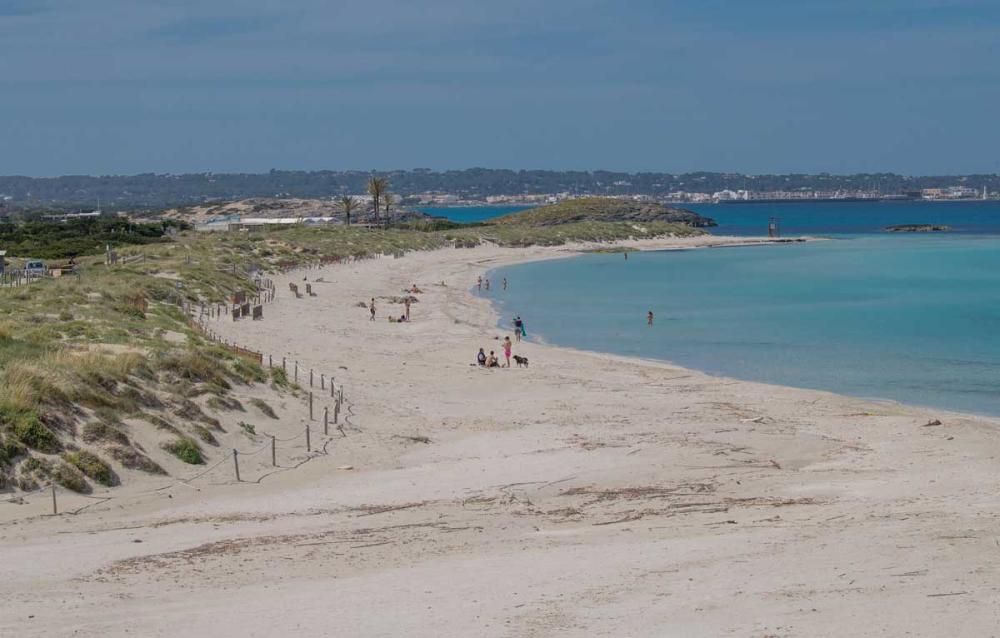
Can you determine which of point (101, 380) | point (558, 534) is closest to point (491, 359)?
point (101, 380)

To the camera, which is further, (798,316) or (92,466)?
(798,316)

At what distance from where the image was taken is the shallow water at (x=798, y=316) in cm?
2964

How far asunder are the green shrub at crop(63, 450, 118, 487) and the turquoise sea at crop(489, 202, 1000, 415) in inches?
665

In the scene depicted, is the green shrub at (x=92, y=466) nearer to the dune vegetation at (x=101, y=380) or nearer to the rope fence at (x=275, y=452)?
the dune vegetation at (x=101, y=380)

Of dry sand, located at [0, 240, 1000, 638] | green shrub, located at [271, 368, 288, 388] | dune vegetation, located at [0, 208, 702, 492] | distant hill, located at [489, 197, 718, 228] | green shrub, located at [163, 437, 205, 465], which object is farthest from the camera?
distant hill, located at [489, 197, 718, 228]

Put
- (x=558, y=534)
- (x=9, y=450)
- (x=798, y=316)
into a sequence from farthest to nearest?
(x=798, y=316) → (x=9, y=450) → (x=558, y=534)

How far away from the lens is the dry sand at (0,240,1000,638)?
10.1 metres

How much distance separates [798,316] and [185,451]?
33.4 m

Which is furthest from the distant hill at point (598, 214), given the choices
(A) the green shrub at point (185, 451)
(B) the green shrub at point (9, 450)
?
(B) the green shrub at point (9, 450)

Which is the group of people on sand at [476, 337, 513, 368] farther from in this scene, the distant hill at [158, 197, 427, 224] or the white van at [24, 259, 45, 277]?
the distant hill at [158, 197, 427, 224]

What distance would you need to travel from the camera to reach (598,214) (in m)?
141

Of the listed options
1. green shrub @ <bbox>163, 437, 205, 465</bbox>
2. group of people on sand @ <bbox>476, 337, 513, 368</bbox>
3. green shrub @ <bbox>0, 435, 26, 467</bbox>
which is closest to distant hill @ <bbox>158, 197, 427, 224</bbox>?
group of people on sand @ <bbox>476, 337, 513, 368</bbox>

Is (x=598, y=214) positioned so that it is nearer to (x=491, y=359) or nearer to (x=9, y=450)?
(x=491, y=359)

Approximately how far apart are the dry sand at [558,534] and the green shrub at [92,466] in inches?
17.0
